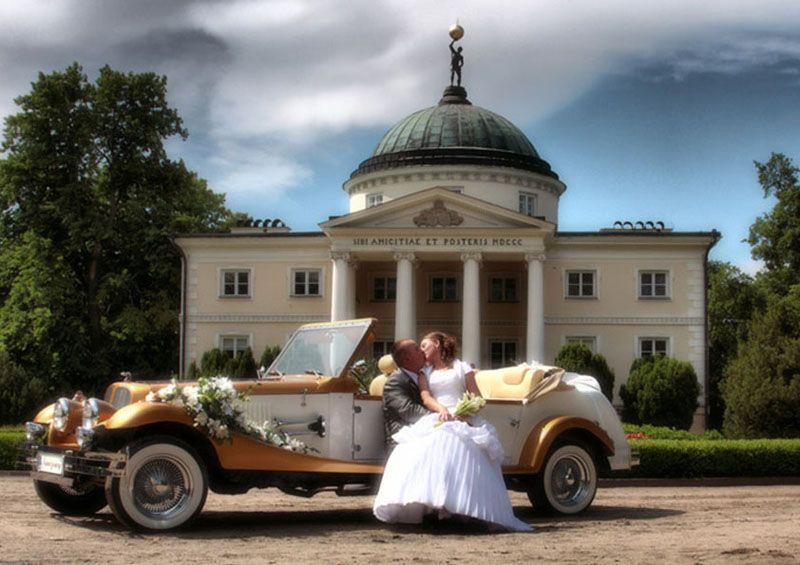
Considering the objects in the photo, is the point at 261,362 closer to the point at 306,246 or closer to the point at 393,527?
the point at 306,246

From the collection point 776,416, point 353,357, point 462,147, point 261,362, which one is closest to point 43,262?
point 261,362

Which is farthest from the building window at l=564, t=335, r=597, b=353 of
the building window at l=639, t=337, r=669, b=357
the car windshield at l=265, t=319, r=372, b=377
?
the car windshield at l=265, t=319, r=372, b=377

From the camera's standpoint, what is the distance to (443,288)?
47562 millimetres

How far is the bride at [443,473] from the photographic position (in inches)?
406

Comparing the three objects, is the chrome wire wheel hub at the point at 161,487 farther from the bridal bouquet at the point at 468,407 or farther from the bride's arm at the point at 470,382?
the bride's arm at the point at 470,382

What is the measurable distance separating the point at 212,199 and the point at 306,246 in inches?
506

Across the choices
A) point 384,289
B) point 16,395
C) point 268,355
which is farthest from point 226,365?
point 16,395

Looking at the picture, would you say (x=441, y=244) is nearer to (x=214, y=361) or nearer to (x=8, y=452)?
(x=214, y=361)

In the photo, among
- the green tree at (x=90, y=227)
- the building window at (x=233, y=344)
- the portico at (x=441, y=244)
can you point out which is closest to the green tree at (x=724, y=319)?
the portico at (x=441, y=244)

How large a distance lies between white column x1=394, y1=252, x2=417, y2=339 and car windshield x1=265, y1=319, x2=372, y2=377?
30720mm

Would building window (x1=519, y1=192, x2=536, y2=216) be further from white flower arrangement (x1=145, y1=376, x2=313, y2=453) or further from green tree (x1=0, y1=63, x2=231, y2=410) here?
white flower arrangement (x1=145, y1=376, x2=313, y2=453)

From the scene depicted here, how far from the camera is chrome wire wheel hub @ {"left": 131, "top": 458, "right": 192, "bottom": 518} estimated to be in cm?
1017

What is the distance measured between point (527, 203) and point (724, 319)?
18.6 m

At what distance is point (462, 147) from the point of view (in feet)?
164
